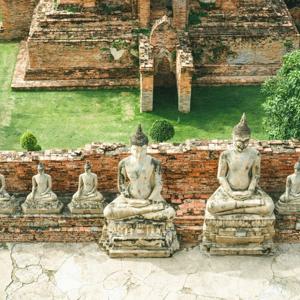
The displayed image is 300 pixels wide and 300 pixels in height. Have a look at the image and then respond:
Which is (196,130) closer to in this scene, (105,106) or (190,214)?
(105,106)

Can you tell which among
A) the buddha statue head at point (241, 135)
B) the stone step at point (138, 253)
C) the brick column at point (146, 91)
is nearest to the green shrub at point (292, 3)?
the brick column at point (146, 91)

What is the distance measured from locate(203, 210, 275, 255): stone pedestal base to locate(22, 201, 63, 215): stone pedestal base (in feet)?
8.03

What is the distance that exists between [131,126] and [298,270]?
6.63 m

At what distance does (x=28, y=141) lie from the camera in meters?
14.6

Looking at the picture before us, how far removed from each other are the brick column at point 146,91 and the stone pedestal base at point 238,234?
19.9 ft

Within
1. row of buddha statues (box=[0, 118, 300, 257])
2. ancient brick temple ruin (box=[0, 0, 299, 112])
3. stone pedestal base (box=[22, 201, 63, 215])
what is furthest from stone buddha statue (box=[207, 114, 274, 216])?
ancient brick temple ruin (box=[0, 0, 299, 112])

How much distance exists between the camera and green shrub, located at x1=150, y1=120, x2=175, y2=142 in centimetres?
→ 1482

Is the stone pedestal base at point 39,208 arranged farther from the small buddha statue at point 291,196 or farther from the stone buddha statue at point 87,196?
the small buddha statue at point 291,196

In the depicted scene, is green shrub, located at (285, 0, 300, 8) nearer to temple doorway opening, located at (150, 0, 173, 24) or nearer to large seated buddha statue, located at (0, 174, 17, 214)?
temple doorway opening, located at (150, 0, 173, 24)

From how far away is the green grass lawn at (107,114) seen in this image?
15805 mm

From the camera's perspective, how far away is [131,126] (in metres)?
16.1

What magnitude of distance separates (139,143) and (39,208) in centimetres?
218

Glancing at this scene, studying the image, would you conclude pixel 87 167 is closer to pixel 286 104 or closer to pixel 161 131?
pixel 161 131


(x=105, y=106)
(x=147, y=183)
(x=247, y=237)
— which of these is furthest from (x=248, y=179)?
(x=105, y=106)
